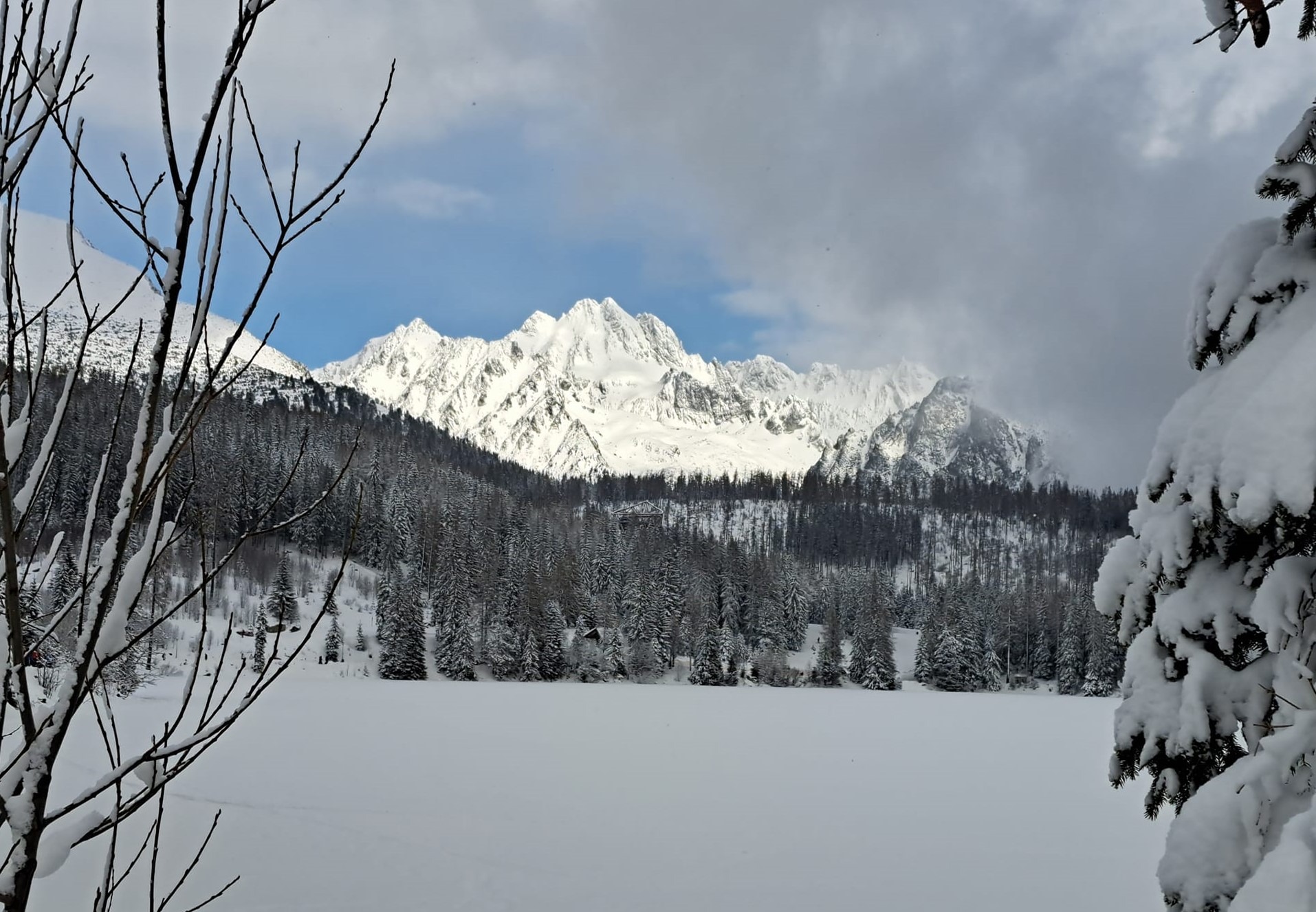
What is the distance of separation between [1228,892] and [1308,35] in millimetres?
2399

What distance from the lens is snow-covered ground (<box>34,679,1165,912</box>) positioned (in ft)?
26.6

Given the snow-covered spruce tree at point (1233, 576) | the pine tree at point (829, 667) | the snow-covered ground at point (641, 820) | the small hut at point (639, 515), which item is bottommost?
the pine tree at point (829, 667)

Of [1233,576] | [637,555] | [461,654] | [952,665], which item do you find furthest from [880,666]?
Answer: [1233,576]

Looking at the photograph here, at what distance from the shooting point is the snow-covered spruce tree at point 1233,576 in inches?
86.1

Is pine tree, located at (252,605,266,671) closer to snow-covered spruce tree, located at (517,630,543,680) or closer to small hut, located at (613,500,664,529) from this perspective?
snow-covered spruce tree, located at (517,630,543,680)

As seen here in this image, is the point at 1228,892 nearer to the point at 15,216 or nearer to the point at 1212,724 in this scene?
the point at 1212,724

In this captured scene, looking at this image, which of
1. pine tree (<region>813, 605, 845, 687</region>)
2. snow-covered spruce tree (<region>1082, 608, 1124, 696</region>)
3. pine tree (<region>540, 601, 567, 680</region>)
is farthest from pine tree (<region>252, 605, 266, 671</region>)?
snow-covered spruce tree (<region>1082, 608, 1124, 696</region>)

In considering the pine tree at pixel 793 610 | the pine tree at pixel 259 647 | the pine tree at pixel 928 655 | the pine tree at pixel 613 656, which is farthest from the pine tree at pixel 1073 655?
the pine tree at pixel 259 647

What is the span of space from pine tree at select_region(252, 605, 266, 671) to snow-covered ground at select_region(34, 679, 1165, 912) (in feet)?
6.96

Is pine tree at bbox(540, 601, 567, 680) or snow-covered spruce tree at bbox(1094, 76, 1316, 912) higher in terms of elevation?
snow-covered spruce tree at bbox(1094, 76, 1316, 912)

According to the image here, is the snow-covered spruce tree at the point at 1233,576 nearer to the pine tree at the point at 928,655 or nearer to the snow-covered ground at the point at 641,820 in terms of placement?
the snow-covered ground at the point at 641,820

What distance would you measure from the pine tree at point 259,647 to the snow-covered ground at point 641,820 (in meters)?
2.12

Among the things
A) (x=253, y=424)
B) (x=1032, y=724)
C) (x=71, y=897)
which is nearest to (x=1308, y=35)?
(x=71, y=897)

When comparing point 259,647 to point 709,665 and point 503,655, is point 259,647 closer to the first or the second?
point 503,655
